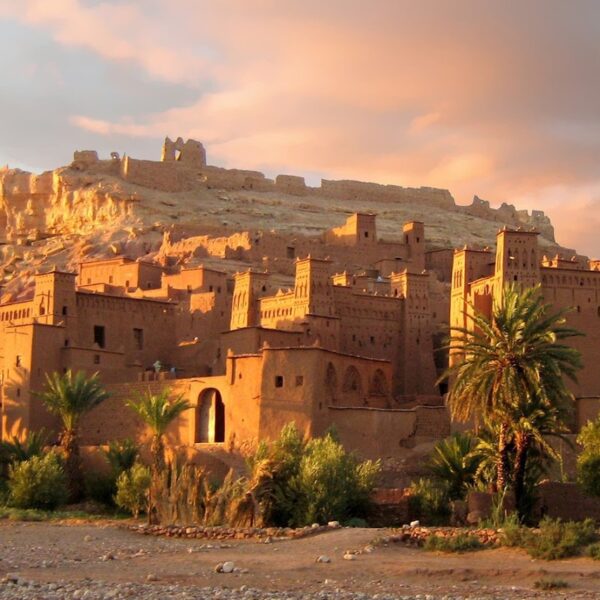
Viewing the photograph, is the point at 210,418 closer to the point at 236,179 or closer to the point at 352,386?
the point at 352,386

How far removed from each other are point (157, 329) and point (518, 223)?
45.9m

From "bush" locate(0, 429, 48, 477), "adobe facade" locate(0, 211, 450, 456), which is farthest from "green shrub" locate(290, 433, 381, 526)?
"bush" locate(0, 429, 48, 477)

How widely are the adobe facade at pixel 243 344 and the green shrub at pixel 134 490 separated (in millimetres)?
4453

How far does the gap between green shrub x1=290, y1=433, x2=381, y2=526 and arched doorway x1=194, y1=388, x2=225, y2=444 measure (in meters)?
10.1

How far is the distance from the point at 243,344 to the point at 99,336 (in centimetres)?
758

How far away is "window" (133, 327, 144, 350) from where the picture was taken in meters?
55.4

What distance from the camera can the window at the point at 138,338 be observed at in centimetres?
5541

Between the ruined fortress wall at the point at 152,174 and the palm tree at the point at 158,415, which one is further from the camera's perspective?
the ruined fortress wall at the point at 152,174

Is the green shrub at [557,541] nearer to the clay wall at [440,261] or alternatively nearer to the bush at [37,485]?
the bush at [37,485]

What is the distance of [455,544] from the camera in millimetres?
25875

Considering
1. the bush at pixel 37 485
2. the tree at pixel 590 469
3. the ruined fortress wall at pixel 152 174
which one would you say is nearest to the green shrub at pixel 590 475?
the tree at pixel 590 469

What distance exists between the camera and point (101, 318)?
54531 mm

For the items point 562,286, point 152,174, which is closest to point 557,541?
point 562,286

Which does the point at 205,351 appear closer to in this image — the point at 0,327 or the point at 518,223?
the point at 0,327
